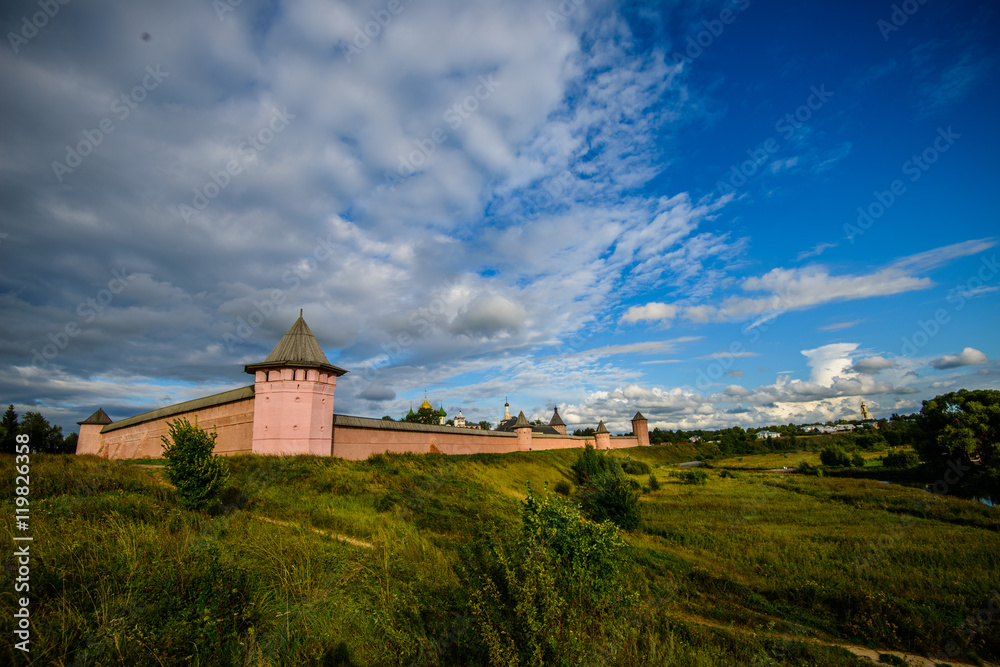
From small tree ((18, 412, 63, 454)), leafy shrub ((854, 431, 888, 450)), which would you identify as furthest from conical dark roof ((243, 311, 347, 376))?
leafy shrub ((854, 431, 888, 450))

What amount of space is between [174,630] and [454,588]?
3.69m

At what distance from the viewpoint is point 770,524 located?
21.1 meters

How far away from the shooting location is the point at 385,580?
6812mm

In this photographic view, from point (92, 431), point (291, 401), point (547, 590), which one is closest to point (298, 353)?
point (291, 401)

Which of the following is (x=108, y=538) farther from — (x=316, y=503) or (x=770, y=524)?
(x=770, y=524)

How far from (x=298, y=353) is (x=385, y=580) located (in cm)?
1457

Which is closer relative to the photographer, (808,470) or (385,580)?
(385,580)

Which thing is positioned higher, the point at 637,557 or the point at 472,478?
the point at 472,478

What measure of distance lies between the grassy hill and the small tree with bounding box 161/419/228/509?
1.78ft

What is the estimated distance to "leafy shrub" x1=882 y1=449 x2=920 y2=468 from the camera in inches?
1496

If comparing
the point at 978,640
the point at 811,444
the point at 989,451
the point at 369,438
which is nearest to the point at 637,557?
the point at 978,640

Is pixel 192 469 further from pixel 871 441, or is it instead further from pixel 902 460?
pixel 871 441

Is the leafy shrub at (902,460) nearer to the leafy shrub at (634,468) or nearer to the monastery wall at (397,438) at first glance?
the leafy shrub at (634,468)

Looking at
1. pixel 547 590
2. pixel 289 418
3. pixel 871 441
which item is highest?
pixel 289 418
